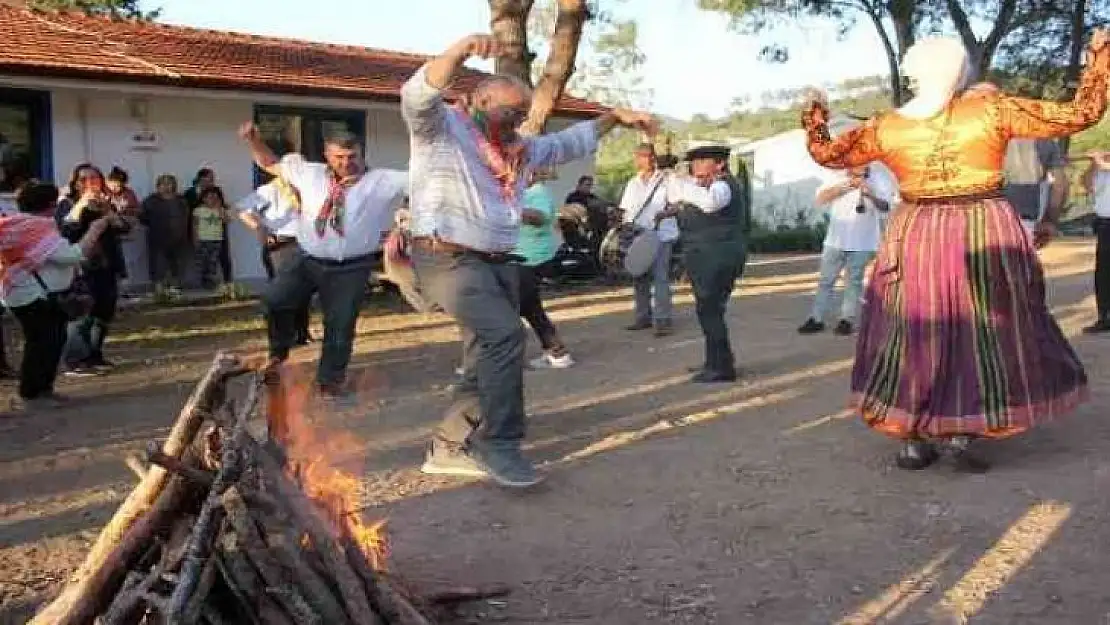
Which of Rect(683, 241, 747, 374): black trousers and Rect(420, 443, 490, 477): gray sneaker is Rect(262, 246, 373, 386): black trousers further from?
Rect(683, 241, 747, 374): black trousers

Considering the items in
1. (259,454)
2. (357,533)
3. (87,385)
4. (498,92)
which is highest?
(498,92)

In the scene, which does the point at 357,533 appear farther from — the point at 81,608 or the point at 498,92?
the point at 498,92

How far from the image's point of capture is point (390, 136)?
18828mm

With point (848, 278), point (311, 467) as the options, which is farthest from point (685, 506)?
point (848, 278)

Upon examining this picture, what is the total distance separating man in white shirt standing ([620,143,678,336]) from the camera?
10836 mm

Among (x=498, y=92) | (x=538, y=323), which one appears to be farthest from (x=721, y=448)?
(x=538, y=323)

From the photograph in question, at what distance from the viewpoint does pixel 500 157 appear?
547 cm

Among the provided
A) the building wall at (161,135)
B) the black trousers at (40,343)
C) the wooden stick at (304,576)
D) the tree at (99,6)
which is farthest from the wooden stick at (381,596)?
the tree at (99,6)

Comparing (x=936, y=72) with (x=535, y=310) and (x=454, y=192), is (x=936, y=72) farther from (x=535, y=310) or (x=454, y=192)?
(x=535, y=310)

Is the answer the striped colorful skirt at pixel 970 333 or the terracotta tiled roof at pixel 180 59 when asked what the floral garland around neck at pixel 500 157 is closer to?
the striped colorful skirt at pixel 970 333

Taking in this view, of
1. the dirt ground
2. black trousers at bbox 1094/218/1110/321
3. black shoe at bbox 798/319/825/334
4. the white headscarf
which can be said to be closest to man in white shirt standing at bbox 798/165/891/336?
black shoe at bbox 798/319/825/334

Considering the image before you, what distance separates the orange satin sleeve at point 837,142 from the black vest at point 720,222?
6.55 ft

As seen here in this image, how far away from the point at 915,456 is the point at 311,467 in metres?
3.32

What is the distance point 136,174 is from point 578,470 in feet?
38.2
